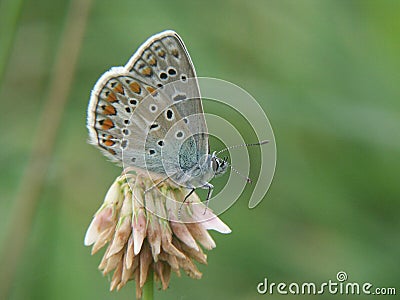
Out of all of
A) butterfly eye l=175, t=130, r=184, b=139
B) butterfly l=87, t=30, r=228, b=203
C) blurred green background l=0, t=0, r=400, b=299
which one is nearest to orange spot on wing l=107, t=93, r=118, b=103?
butterfly l=87, t=30, r=228, b=203

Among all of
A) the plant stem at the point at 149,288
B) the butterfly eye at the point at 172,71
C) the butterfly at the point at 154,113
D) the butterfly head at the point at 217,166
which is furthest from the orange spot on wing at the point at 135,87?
the plant stem at the point at 149,288

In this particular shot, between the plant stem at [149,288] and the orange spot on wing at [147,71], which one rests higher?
the orange spot on wing at [147,71]

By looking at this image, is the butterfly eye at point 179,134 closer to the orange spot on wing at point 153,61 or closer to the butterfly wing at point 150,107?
the butterfly wing at point 150,107

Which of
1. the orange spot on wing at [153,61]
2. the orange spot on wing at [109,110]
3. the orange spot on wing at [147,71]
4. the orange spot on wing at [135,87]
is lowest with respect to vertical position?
the orange spot on wing at [109,110]

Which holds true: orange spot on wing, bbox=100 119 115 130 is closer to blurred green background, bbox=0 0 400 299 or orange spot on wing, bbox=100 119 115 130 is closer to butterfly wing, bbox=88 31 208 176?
butterfly wing, bbox=88 31 208 176

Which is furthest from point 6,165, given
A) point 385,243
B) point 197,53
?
point 385,243

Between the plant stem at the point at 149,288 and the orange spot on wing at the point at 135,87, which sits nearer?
the plant stem at the point at 149,288

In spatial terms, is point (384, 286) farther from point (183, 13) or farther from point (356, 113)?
point (183, 13)
